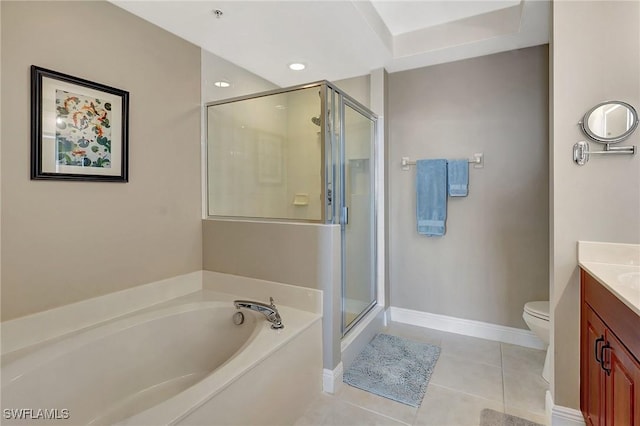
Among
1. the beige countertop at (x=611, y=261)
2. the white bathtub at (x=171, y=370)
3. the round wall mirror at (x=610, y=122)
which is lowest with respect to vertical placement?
the white bathtub at (x=171, y=370)

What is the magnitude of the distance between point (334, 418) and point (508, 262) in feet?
6.01

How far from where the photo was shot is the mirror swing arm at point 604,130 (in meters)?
1.44

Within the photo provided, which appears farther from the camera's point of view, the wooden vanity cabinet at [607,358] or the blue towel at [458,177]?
the blue towel at [458,177]

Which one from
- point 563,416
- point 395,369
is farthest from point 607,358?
point 395,369

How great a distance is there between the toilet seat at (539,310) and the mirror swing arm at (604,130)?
Answer: 3.51ft

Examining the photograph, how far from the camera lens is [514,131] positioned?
8.07ft

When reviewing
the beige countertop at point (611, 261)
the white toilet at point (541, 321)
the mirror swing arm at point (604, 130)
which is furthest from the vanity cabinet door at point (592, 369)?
the mirror swing arm at point (604, 130)

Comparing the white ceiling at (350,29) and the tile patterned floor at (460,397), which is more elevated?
the white ceiling at (350,29)

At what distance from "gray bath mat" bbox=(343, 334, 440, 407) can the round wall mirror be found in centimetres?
169

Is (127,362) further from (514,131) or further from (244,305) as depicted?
(514,131)

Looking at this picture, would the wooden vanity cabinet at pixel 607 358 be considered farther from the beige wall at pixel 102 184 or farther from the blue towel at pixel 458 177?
the beige wall at pixel 102 184

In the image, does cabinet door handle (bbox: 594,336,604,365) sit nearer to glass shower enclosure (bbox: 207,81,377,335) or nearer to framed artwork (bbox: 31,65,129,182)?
glass shower enclosure (bbox: 207,81,377,335)

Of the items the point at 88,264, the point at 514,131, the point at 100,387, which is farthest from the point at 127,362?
the point at 514,131

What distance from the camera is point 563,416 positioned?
1.58 m
